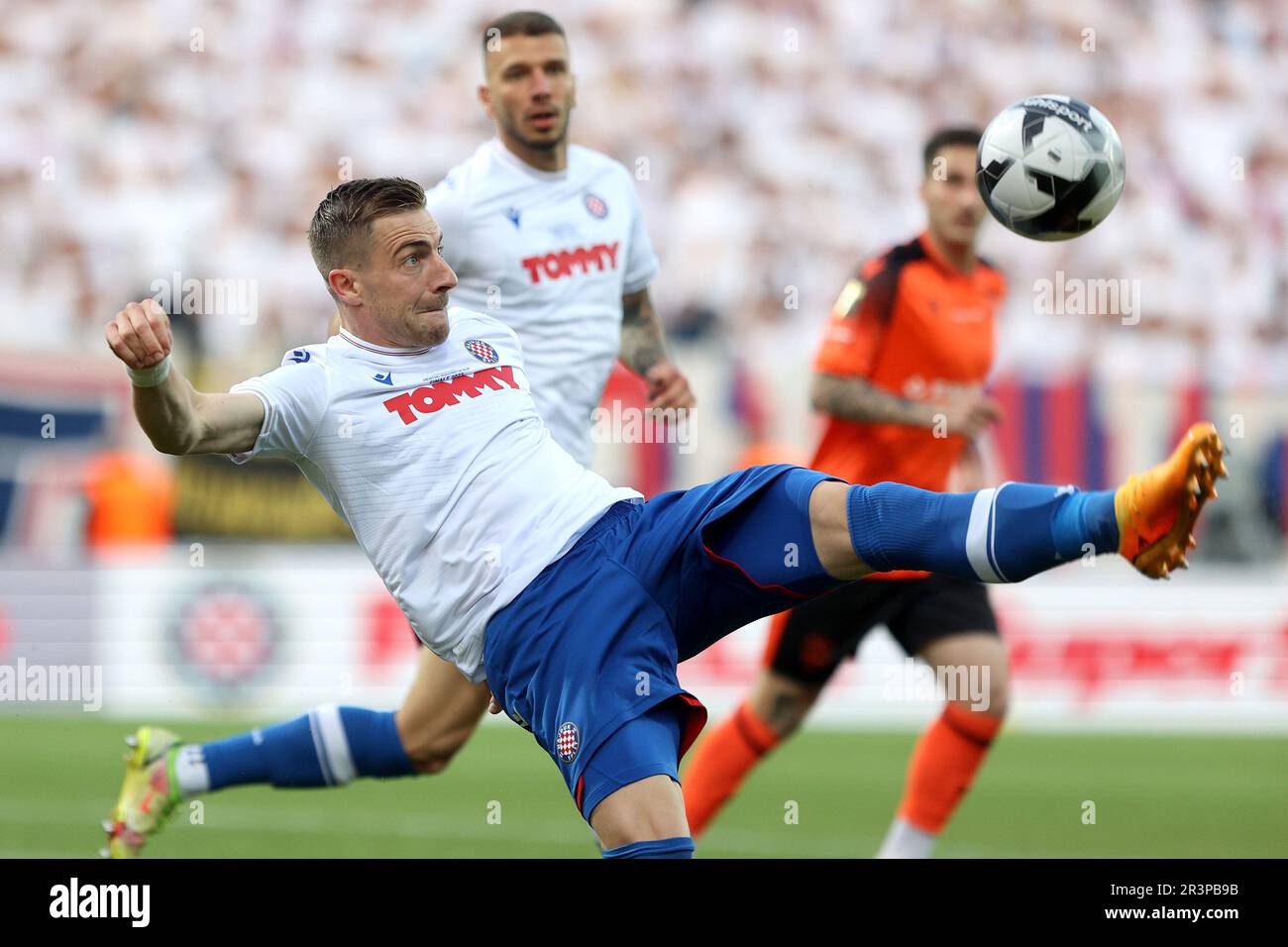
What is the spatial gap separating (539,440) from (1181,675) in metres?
8.27

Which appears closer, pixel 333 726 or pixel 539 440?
pixel 539 440

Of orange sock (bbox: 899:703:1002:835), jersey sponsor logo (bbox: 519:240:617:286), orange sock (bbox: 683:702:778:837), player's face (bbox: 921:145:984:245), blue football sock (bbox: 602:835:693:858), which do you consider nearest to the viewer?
blue football sock (bbox: 602:835:693:858)

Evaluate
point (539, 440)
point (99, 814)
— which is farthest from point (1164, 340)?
point (539, 440)

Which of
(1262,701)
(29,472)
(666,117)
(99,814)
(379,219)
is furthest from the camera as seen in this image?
(666,117)

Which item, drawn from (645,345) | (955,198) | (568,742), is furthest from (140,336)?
(955,198)

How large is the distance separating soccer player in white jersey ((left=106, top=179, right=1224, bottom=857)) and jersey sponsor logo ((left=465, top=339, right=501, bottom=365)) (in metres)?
0.01

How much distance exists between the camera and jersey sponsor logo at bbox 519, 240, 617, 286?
618cm

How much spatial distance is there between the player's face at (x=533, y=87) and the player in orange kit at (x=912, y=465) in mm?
1487

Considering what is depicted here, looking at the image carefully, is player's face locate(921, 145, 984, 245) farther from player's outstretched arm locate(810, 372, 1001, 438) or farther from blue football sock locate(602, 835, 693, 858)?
blue football sock locate(602, 835, 693, 858)

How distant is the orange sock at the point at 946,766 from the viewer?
22.1ft

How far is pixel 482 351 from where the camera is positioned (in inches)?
197

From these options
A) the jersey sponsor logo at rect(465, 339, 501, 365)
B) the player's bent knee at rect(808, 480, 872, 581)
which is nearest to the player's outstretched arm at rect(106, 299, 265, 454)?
the jersey sponsor logo at rect(465, 339, 501, 365)

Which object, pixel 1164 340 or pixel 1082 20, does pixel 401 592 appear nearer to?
pixel 1164 340

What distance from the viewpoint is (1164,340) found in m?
15.3
